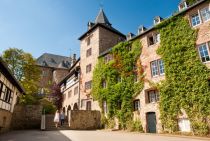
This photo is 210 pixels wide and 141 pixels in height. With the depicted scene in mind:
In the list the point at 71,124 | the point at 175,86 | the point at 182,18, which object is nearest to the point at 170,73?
the point at 175,86

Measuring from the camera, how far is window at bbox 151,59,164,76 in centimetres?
1917

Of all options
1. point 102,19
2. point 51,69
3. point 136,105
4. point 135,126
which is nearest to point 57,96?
point 51,69

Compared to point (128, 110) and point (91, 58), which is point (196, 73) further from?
point (91, 58)

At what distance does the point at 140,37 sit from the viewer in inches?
876

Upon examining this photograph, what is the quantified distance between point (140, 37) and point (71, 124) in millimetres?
12682

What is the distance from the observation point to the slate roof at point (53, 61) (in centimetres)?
5412

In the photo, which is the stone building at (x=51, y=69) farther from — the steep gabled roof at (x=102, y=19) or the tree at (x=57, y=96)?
the steep gabled roof at (x=102, y=19)

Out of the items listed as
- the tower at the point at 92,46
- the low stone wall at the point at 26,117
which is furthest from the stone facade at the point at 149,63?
the low stone wall at the point at 26,117

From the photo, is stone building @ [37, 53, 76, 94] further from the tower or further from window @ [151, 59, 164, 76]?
window @ [151, 59, 164, 76]

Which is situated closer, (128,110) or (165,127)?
(165,127)

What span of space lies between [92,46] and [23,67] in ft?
39.3

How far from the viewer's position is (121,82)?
22578 millimetres

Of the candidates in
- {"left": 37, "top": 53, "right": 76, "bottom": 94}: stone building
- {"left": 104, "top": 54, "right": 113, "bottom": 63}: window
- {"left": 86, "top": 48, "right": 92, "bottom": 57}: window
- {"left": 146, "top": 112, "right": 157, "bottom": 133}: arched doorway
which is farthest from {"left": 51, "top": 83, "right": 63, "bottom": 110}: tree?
{"left": 146, "top": 112, "right": 157, "bottom": 133}: arched doorway

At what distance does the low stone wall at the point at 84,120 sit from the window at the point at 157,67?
9521mm
